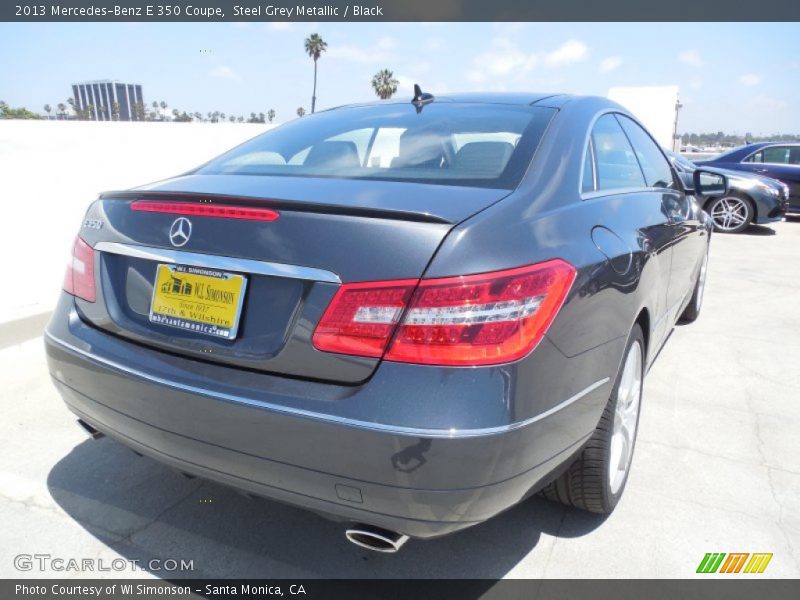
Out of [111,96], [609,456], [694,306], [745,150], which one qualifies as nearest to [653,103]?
[745,150]

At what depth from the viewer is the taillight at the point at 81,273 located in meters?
2.01

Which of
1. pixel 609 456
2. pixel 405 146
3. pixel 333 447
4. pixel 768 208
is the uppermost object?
pixel 405 146

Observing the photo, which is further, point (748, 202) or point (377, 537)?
point (748, 202)

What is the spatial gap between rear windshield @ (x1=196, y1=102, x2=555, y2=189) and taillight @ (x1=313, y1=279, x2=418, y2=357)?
0.52 metres

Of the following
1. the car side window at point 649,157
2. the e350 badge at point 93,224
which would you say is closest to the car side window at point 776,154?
the car side window at point 649,157

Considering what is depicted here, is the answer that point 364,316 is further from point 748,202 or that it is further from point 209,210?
point 748,202

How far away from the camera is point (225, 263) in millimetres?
1646

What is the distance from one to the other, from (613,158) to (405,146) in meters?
0.92

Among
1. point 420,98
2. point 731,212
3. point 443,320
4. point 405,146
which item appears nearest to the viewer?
point 443,320

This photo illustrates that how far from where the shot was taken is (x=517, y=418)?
4.92 feet

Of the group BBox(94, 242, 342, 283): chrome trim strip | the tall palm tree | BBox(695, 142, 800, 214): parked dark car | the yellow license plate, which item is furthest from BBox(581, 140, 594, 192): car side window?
the tall palm tree

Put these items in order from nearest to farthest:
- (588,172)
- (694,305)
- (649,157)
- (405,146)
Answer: (588,172) < (405,146) < (649,157) < (694,305)

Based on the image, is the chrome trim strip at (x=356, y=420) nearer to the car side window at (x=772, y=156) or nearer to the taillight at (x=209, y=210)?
the taillight at (x=209, y=210)

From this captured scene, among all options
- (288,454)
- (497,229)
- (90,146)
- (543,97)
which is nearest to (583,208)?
(497,229)
